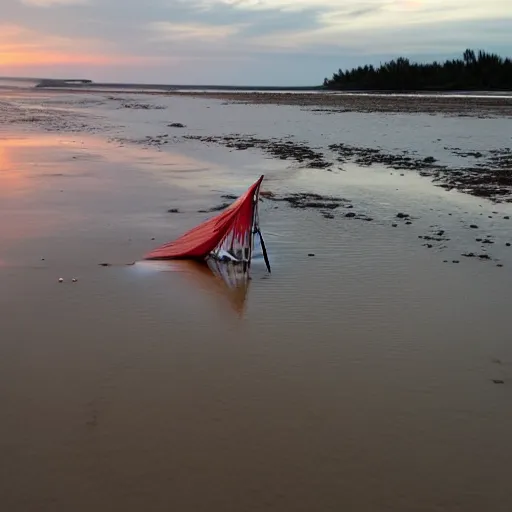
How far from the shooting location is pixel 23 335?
4.75 meters

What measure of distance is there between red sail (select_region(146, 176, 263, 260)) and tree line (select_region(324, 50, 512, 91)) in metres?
66.3

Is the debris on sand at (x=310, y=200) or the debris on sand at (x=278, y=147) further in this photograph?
the debris on sand at (x=278, y=147)

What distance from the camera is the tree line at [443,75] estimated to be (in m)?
66.8

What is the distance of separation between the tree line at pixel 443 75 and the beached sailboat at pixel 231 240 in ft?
217

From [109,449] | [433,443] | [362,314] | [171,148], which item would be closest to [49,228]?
[362,314]

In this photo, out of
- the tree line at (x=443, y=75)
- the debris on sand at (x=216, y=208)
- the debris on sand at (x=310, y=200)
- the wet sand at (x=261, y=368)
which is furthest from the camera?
the tree line at (x=443, y=75)

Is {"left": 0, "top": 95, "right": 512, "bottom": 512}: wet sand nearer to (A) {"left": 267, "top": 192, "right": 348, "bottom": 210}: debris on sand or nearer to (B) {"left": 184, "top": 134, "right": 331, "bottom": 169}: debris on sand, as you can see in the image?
(A) {"left": 267, "top": 192, "right": 348, "bottom": 210}: debris on sand

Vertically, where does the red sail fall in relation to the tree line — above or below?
below

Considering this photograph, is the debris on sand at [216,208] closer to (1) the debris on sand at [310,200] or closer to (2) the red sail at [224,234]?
(1) the debris on sand at [310,200]

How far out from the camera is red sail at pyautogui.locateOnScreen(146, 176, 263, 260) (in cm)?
674

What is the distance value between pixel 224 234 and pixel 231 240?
112 millimetres

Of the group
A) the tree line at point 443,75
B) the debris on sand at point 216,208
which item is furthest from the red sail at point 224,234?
the tree line at point 443,75

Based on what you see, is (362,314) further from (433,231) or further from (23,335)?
(433,231)

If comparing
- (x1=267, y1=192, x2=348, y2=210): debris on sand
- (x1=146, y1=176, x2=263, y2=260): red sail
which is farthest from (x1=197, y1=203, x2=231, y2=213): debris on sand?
(x1=146, y1=176, x2=263, y2=260): red sail
